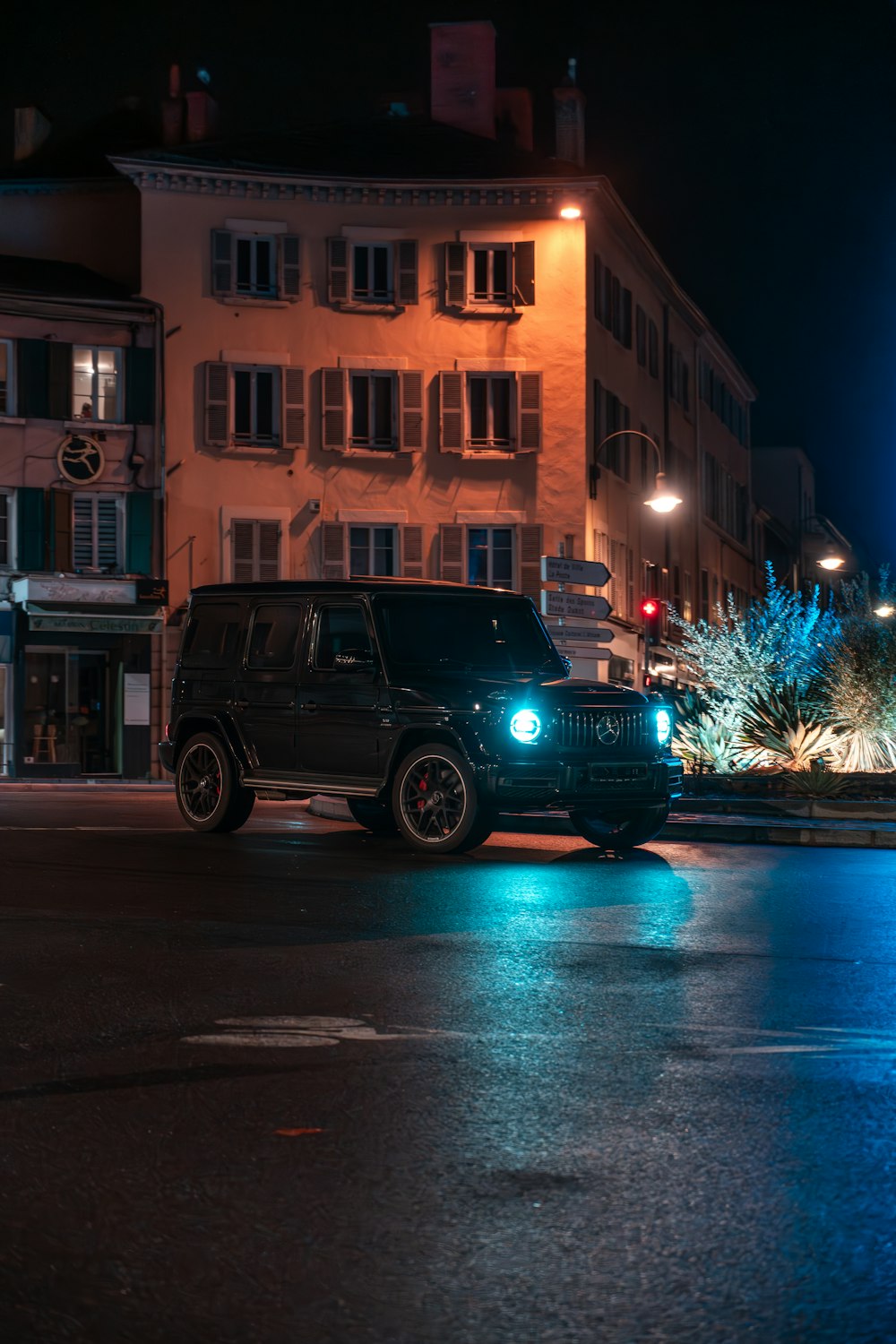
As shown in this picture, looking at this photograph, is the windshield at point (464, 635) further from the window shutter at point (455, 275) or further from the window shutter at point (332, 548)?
the window shutter at point (455, 275)

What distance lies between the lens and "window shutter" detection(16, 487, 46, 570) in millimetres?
38875

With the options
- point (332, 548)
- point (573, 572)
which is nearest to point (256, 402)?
point (332, 548)

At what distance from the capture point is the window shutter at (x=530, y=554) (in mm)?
40125

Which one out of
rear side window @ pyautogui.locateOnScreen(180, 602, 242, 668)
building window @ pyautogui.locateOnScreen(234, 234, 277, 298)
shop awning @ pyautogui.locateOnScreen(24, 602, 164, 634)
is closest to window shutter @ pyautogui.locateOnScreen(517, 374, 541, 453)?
building window @ pyautogui.locateOnScreen(234, 234, 277, 298)

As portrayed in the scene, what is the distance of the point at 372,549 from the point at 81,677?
22.3ft

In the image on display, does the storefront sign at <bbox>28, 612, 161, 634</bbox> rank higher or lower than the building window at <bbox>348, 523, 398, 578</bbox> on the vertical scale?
lower

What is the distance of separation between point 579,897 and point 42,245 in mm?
36681

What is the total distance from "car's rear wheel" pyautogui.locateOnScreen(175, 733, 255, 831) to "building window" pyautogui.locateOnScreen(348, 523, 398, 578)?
955 inches

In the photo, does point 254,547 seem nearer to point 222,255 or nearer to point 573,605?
point 222,255

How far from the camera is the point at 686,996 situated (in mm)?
7531

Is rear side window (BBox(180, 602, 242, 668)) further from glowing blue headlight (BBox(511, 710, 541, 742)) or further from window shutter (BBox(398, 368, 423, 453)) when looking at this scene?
window shutter (BBox(398, 368, 423, 453))

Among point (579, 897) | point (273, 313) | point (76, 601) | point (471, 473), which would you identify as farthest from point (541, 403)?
point (579, 897)

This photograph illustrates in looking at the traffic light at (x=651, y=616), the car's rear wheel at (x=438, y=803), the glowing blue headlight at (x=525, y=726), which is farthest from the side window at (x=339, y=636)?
the traffic light at (x=651, y=616)

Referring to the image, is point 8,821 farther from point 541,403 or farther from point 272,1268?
point 541,403
